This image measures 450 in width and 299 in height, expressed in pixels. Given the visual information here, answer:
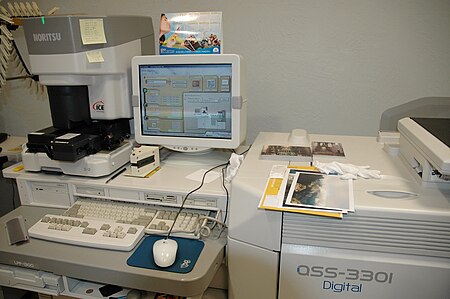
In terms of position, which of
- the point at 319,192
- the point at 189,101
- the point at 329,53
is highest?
the point at 329,53

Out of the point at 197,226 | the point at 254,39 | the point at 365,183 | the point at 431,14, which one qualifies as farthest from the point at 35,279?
the point at 431,14

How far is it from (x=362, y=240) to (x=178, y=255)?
50 centimetres

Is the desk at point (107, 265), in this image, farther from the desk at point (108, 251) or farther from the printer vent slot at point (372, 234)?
the printer vent slot at point (372, 234)

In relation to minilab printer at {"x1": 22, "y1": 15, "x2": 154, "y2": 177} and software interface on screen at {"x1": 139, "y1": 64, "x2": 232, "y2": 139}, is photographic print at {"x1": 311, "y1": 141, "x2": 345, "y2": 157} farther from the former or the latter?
minilab printer at {"x1": 22, "y1": 15, "x2": 154, "y2": 177}

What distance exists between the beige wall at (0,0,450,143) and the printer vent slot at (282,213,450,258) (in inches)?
34.9

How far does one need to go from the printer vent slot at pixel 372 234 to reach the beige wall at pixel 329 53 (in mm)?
887

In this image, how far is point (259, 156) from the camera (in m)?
1.15

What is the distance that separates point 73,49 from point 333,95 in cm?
113

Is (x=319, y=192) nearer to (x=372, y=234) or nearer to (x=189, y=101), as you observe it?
(x=372, y=234)

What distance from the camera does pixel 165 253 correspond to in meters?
0.91

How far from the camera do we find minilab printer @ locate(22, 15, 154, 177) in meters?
1.15

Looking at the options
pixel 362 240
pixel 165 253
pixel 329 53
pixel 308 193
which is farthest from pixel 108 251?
pixel 329 53

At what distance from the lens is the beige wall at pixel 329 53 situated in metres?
1.45

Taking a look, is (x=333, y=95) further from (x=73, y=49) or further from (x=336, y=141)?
(x=73, y=49)
